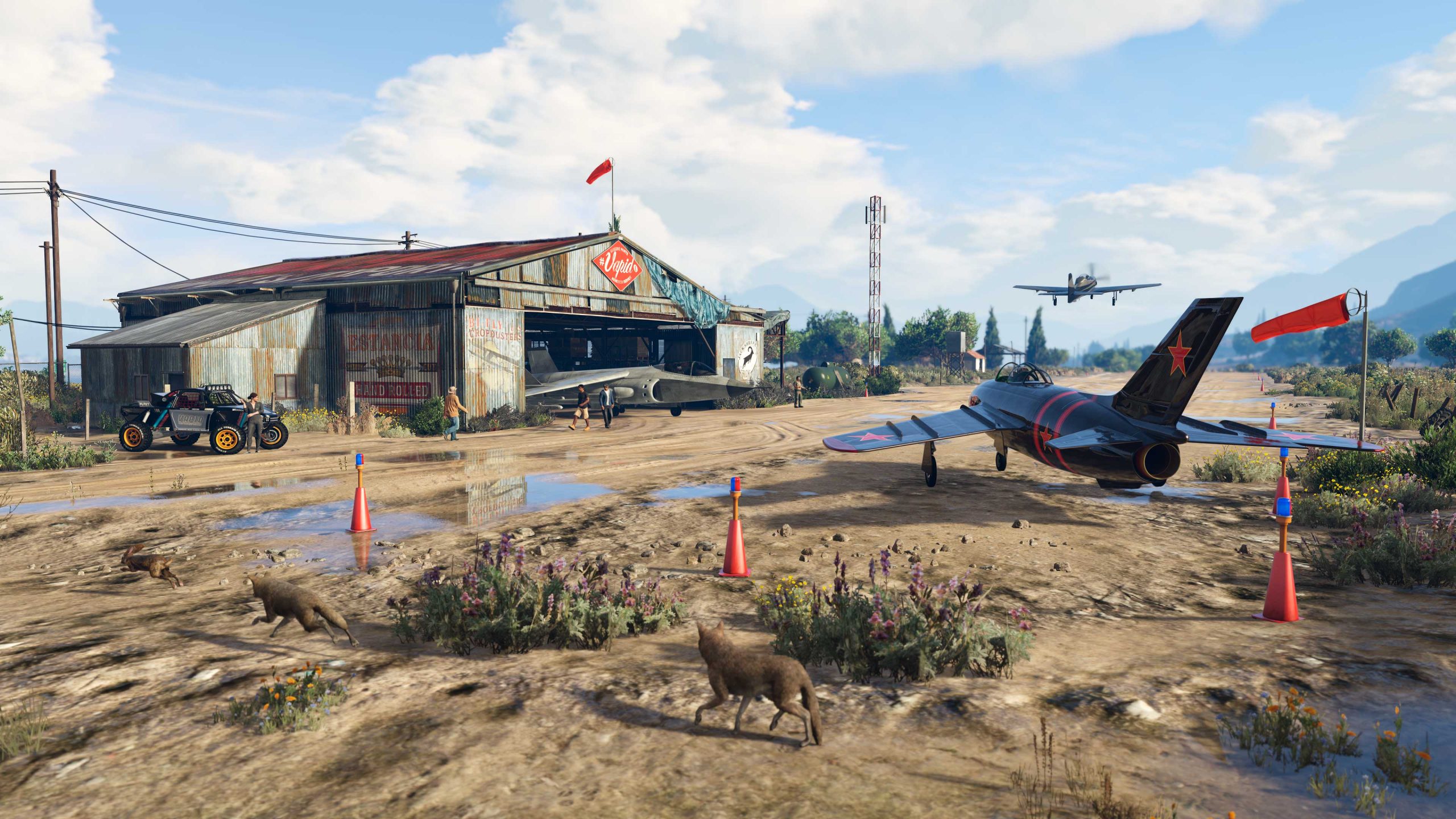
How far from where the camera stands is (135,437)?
2117cm

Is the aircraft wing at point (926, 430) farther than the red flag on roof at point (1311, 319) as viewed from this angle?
Yes

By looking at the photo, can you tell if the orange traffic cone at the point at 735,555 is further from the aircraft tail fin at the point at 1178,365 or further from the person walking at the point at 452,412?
the person walking at the point at 452,412

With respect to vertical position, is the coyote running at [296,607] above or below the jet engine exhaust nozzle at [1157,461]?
below

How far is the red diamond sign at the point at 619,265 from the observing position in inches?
1357

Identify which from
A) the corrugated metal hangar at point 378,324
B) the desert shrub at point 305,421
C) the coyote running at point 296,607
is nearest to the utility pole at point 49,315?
the corrugated metal hangar at point 378,324

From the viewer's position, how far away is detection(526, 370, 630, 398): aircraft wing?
32062mm

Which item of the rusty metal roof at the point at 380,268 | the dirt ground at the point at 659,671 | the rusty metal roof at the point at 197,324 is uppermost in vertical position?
the rusty metal roof at the point at 380,268

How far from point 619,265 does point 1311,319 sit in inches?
1078

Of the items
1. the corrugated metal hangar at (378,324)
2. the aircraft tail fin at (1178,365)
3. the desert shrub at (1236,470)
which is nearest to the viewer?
the aircraft tail fin at (1178,365)

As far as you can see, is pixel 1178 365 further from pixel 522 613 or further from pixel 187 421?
pixel 187 421

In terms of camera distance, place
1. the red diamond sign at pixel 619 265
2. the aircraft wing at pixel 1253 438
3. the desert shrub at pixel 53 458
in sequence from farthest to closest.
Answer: the red diamond sign at pixel 619 265 < the desert shrub at pixel 53 458 < the aircraft wing at pixel 1253 438

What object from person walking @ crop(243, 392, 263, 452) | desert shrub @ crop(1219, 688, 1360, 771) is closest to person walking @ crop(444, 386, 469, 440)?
person walking @ crop(243, 392, 263, 452)

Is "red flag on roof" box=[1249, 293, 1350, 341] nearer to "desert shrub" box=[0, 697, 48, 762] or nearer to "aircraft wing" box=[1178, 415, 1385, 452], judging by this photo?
"aircraft wing" box=[1178, 415, 1385, 452]

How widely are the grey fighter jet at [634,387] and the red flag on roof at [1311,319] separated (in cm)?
2392
